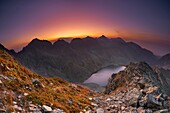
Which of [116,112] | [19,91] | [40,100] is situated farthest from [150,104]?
[19,91]

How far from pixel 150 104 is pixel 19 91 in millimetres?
21181

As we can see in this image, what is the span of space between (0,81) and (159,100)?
87.6 ft

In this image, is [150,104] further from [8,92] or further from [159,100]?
[8,92]

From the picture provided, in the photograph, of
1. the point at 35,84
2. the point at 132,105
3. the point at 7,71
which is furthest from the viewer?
the point at 132,105

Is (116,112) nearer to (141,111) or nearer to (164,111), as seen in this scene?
(141,111)

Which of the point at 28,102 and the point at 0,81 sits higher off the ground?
the point at 0,81

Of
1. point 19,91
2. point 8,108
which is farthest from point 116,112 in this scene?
point 8,108

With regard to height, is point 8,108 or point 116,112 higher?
point 8,108

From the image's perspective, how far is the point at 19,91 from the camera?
982 inches

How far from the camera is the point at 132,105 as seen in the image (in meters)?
34.2

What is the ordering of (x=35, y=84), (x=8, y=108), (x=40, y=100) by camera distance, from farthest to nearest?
1. (x=35, y=84)
2. (x=40, y=100)
3. (x=8, y=108)

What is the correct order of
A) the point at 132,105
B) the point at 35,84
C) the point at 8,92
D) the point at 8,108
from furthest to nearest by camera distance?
the point at 132,105 < the point at 35,84 < the point at 8,92 < the point at 8,108

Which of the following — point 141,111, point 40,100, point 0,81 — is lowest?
point 141,111

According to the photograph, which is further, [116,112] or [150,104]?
[150,104]
